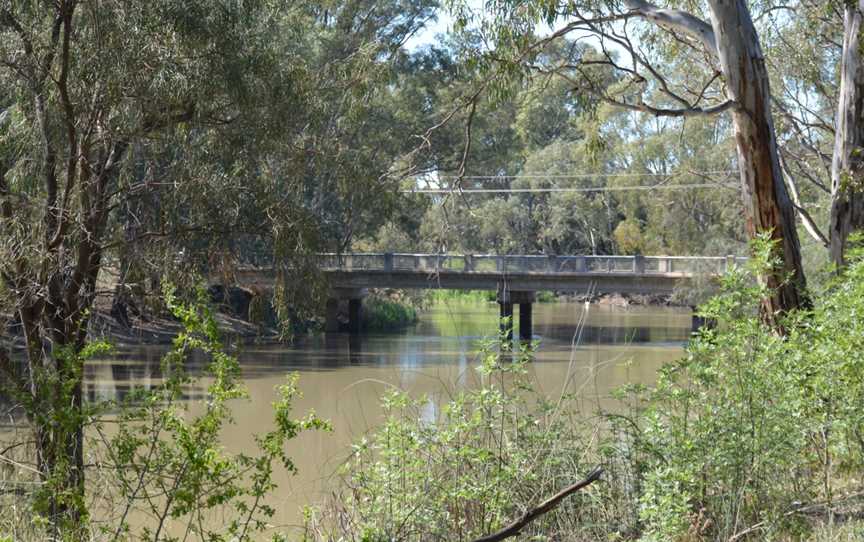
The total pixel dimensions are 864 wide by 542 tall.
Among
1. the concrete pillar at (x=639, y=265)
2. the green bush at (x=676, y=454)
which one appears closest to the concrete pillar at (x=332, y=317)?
the concrete pillar at (x=639, y=265)

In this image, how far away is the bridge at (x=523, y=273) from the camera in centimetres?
2531

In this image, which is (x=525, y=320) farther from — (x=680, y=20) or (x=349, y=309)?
(x=680, y=20)

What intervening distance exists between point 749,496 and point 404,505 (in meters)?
1.26

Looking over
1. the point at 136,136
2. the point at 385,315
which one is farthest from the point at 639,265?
the point at 136,136

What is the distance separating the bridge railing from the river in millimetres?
1503

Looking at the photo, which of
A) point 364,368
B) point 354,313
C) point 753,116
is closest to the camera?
point 753,116

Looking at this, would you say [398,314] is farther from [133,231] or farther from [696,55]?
[133,231]

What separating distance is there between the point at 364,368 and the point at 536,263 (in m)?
7.39

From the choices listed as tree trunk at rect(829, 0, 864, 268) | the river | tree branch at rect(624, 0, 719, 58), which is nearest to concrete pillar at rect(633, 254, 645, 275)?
the river

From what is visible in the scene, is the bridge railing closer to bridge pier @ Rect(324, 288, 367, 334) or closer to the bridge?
the bridge

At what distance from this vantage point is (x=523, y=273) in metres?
26.3

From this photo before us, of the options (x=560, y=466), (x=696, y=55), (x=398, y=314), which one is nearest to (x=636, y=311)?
(x=398, y=314)

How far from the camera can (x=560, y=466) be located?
4.55m

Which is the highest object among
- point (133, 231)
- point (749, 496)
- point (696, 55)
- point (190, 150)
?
point (696, 55)
